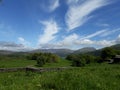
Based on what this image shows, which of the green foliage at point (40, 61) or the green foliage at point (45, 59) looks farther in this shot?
the green foliage at point (45, 59)

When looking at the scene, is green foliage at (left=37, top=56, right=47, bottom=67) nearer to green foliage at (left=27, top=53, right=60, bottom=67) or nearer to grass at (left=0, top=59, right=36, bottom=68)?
green foliage at (left=27, top=53, right=60, bottom=67)

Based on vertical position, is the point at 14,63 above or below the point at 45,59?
below

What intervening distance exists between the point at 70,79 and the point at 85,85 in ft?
4.59

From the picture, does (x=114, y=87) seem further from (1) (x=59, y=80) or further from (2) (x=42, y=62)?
(2) (x=42, y=62)

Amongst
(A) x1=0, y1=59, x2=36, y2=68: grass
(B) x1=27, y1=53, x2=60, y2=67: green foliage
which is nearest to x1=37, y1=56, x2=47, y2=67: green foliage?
(B) x1=27, y1=53, x2=60, y2=67: green foliage

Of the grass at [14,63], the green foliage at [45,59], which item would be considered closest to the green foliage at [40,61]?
the green foliage at [45,59]

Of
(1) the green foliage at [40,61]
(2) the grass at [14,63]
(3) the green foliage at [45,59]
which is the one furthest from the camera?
(3) the green foliage at [45,59]

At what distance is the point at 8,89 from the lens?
10.4 meters

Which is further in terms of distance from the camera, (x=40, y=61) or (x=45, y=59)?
(x=45, y=59)

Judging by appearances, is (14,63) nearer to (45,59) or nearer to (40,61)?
(45,59)

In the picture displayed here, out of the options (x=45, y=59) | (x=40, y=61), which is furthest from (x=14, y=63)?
(x=40, y=61)

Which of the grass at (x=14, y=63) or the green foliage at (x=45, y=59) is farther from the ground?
Answer: the green foliage at (x=45, y=59)

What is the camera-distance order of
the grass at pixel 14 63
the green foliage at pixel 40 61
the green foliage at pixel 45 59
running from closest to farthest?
the grass at pixel 14 63 < the green foliage at pixel 40 61 < the green foliage at pixel 45 59

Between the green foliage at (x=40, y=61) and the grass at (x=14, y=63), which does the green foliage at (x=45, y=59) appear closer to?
the green foliage at (x=40, y=61)
